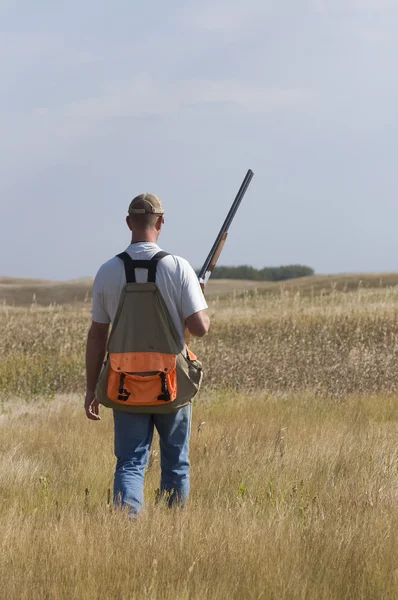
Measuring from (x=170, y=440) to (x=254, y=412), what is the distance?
4.46 metres

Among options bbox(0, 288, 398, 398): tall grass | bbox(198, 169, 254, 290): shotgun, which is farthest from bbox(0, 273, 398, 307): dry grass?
bbox(198, 169, 254, 290): shotgun

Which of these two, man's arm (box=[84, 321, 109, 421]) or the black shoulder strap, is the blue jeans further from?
the black shoulder strap

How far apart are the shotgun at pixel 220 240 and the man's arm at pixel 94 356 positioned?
880mm

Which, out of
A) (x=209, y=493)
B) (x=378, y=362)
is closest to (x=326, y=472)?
(x=209, y=493)

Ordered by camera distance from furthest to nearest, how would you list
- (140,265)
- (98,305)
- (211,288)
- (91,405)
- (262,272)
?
(262,272), (211,288), (91,405), (98,305), (140,265)

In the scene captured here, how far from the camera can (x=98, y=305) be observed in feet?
16.0

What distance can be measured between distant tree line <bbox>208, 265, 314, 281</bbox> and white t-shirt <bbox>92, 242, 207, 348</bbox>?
80922mm

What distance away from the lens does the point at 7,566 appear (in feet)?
12.3

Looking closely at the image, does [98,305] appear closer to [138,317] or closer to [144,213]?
[138,317]

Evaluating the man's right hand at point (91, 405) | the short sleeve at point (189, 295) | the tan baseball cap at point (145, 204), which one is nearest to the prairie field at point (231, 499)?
the man's right hand at point (91, 405)

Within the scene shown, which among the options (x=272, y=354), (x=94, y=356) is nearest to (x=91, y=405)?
(x=94, y=356)

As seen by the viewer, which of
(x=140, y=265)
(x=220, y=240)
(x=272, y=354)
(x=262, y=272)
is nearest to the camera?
(x=140, y=265)

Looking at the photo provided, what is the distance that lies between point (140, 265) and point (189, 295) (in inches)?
12.5

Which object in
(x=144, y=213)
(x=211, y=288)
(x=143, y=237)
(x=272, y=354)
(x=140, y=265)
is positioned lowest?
(x=272, y=354)
